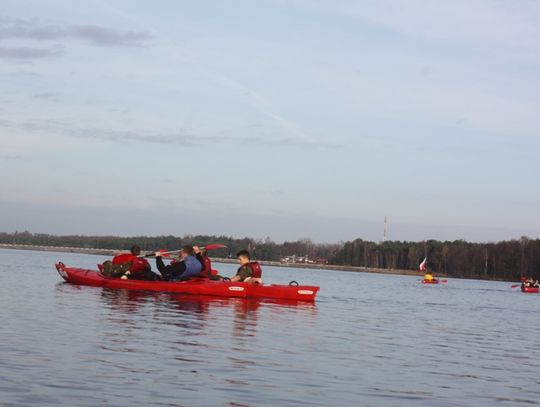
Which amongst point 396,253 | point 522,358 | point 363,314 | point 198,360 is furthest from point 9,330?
point 396,253

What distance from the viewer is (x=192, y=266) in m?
28.4

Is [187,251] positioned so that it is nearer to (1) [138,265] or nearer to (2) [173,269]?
(2) [173,269]

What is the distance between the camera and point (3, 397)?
30.8 ft

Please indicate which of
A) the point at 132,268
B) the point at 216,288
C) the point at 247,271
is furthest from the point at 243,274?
the point at 132,268

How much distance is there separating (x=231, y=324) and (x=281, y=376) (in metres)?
7.47

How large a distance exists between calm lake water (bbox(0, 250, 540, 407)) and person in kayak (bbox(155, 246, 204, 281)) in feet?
10.7

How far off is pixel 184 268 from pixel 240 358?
1464cm

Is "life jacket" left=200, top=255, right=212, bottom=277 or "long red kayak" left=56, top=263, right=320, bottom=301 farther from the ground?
"life jacket" left=200, top=255, right=212, bottom=277

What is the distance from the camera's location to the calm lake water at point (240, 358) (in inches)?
416

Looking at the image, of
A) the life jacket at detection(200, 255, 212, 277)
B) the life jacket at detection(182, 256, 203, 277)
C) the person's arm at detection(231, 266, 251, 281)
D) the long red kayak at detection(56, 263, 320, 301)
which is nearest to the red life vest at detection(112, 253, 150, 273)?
the long red kayak at detection(56, 263, 320, 301)

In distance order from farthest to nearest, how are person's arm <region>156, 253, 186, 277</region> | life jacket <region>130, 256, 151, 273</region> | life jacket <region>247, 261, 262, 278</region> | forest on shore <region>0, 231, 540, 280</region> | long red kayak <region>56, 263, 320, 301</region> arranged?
forest on shore <region>0, 231, 540, 280</region>, life jacket <region>130, 256, 151, 273</region>, life jacket <region>247, 261, 262, 278</region>, person's arm <region>156, 253, 186, 277</region>, long red kayak <region>56, 263, 320, 301</region>

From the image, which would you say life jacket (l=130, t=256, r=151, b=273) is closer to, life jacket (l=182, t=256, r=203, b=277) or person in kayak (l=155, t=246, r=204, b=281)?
person in kayak (l=155, t=246, r=204, b=281)

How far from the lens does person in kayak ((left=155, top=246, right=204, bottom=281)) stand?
1114 inches

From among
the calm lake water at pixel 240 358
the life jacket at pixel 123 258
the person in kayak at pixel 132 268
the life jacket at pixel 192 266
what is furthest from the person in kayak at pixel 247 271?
the life jacket at pixel 123 258
